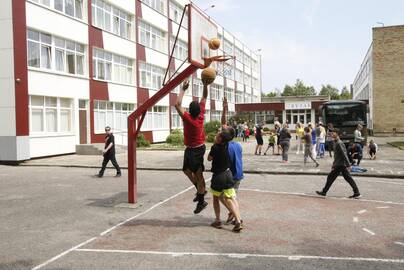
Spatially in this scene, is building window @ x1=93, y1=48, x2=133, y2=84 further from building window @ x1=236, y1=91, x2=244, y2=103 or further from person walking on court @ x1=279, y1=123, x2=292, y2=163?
building window @ x1=236, y1=91, x2=244, y2=103

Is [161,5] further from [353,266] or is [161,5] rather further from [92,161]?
[353,266]

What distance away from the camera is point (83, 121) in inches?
1101

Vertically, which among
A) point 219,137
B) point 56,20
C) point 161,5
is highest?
point 161,5

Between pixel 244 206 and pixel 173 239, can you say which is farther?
pixel 244 206

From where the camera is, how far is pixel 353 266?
5.62 meters

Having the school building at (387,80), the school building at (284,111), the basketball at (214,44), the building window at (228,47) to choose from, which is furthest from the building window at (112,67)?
the school building at (284,111)

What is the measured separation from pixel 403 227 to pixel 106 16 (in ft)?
90.1

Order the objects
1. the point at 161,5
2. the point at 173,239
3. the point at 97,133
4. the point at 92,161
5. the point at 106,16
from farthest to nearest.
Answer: the point at 161,5
the point at 106,16
the point at 97,133
the point at 92,161
the point at 173,239

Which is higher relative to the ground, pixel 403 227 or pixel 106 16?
pixel 106 16

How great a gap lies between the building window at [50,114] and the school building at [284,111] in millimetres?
39517

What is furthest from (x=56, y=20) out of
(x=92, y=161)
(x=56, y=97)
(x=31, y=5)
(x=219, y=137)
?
(x=219, y=137)

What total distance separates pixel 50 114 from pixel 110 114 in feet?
22.9

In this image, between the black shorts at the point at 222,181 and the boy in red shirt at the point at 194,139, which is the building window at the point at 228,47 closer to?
the boy in red shirt at the point at 194,139

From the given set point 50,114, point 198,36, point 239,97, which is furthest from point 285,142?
point 239,97
